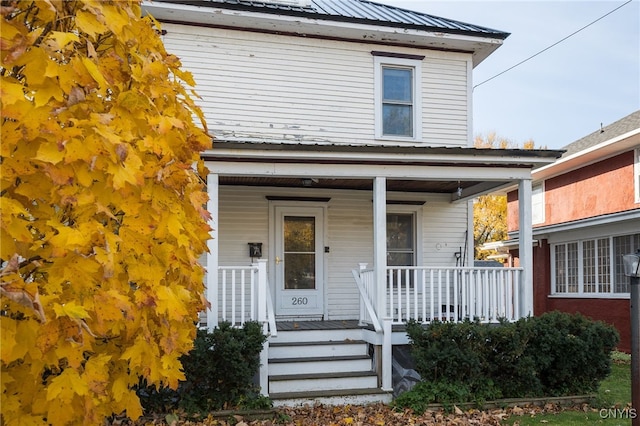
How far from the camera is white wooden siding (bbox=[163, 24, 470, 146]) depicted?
1070cm

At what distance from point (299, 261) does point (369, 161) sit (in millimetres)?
3123

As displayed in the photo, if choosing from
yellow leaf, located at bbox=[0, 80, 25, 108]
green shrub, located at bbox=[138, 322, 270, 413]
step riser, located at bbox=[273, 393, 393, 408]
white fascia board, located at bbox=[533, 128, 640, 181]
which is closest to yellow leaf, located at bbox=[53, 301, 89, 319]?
yellow leaf, located at bbox=[0, 80, 25, 108]

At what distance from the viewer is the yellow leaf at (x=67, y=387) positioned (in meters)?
2.26

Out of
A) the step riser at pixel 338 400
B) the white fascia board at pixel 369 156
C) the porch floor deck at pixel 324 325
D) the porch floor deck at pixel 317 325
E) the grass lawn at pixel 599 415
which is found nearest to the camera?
the grass lawn at pixel 599 415

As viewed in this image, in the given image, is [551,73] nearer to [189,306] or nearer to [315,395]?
[315,395]

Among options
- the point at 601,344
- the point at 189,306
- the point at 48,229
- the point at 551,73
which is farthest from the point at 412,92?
the point at 551,73

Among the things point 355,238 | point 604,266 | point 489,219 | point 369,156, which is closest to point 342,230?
point 355,238

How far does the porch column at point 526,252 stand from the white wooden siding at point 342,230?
2.59 m

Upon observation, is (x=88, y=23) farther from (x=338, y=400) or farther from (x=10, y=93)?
(x=338, y=400)

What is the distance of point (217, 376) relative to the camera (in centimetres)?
738

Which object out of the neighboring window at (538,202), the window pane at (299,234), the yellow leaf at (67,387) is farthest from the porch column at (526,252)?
the neighboring window at (538,202)

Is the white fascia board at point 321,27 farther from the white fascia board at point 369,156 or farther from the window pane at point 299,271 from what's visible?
the window pane at point 299,271

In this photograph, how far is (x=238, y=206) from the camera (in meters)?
10.9

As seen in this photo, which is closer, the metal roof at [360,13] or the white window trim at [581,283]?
the metal roof at [360,13]
